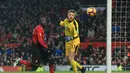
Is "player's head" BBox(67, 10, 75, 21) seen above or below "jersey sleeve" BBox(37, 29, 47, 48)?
above

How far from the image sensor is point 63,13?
27.8 m

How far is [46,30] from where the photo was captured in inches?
998

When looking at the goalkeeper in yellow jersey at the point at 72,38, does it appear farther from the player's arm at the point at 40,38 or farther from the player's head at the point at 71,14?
the player's arm at the point at 40,38

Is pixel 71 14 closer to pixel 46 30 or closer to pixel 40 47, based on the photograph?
pixel 40 47

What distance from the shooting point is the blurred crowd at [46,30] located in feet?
76.0

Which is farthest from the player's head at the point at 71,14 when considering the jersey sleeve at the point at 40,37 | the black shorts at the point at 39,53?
the black shorts at the point at 39,53

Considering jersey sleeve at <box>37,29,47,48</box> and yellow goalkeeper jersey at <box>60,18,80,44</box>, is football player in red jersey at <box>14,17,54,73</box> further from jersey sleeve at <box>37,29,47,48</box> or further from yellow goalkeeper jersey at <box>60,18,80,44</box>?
yellow goalkeeper jersey at <box>60,18,80,44</box>

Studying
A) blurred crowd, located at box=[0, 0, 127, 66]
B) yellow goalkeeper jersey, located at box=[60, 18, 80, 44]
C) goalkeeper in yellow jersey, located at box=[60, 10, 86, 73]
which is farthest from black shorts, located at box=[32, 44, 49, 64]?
blurred crowd, located at box=[0, 0, 127, 66]

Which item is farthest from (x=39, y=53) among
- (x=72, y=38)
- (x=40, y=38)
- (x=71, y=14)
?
(x=71, y=14)

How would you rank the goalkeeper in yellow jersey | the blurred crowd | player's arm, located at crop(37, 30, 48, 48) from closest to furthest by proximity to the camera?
1. player's arm, located at crop(37, 30, 48, 48)
2. the goalkeeper in yellow jersey
3. the blurred crowd

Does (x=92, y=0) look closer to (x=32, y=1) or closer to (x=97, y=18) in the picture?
(x=97, y=18)

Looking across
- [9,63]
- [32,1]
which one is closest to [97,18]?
[32,1]

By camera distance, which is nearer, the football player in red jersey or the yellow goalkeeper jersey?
the football player in red jersey

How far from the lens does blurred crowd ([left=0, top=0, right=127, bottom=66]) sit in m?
23.2
